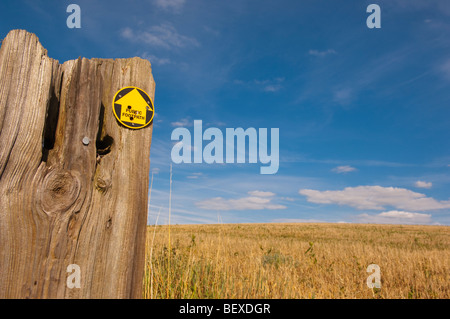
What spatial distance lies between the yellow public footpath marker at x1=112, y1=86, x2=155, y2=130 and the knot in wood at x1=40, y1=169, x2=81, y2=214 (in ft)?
1.61

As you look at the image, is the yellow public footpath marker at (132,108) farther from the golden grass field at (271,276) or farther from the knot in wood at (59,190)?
the golden grass field at (271,276)

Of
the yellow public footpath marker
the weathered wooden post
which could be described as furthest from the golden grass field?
the yellow public footpath marker

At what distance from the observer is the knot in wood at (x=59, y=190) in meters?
1.84

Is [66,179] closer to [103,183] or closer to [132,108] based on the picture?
[103,183]

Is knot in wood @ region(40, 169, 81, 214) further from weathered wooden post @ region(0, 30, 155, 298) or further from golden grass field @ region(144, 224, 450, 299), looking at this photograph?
golden grass field @ region(144, 224, 450, 299)

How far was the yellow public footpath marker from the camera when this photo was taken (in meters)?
2.00

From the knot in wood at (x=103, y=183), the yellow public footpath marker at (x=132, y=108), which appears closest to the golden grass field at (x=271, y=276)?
the knot in wood at (x=103, y=183)

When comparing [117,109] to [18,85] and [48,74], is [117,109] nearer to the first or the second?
[48,74]

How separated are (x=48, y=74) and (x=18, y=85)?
0.20m
